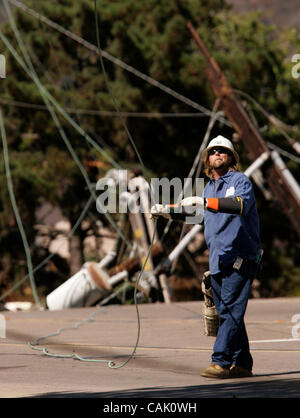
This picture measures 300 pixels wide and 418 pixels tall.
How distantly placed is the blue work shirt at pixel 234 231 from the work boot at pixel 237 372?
0.74 metres

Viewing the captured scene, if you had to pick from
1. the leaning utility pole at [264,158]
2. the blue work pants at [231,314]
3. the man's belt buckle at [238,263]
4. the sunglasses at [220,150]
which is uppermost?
the leaning utility pole at [264,158]

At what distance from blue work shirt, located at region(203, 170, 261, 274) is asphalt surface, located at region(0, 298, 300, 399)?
3.05 ft

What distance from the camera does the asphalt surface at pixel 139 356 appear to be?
7039mm

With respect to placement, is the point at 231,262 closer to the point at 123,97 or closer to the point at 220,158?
the point at 220,158

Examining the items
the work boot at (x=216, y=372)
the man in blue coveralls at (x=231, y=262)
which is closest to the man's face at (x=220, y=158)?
the man in blue coveralls at (x=231, y=262)

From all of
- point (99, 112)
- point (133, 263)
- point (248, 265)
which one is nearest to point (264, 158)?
point (133, 263)

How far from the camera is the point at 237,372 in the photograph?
7879 millimetres

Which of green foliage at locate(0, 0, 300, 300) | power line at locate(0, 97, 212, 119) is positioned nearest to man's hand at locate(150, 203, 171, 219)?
green foliage at locate(0, 0, 300, 300)

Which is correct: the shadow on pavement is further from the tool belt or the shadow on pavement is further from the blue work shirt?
the blue work shirt

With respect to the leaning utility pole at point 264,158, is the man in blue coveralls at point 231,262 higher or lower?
lower

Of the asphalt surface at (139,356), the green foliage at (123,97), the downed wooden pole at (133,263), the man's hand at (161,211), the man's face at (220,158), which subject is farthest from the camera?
the green foliage at (123,97)

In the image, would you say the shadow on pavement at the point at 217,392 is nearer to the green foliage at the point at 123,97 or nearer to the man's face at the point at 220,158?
the man's face at the point at 220,158

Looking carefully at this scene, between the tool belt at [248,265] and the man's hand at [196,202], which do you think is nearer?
the man's hand at [196,202]

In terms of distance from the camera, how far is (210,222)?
7.94 metres
